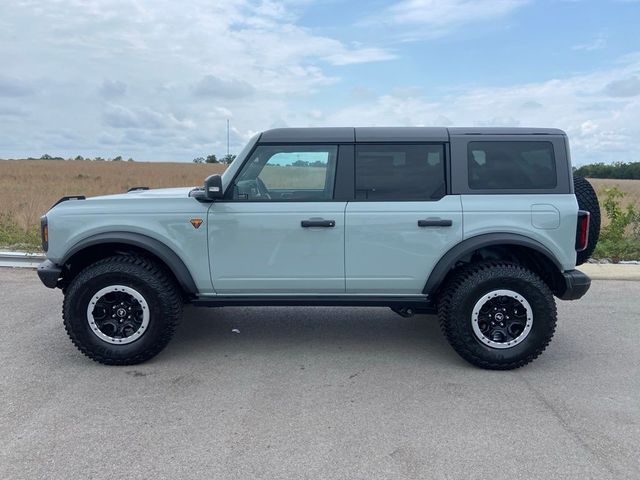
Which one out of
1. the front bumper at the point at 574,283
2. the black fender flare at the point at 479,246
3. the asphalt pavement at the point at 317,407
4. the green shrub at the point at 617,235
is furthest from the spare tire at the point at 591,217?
the green shrub at the point at 617,235

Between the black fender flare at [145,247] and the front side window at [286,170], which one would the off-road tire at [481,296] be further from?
the black fender flare at [145,247]

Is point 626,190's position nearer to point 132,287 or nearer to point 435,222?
point 435,222

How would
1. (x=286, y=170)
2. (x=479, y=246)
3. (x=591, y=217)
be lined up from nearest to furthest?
(x=479, y=246) < (x=286, y=170) < (x=591, y=217)

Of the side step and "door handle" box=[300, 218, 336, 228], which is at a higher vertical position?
"door handle" box=[300, 218, 336, 228]

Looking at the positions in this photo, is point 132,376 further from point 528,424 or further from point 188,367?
point 528,424

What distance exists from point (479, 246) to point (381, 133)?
1194 mm

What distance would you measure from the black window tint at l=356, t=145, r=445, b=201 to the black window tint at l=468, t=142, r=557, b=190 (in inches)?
10.9

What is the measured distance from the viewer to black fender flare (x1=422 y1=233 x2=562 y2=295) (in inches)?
162

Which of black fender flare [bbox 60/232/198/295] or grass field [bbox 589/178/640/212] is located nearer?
black fender flare [bbox 60/232/198/295]

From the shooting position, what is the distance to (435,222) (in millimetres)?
4125

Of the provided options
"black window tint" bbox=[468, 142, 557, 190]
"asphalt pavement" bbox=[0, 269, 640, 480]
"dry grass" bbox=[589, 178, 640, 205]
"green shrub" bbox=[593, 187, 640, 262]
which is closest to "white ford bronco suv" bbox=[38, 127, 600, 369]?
"black window tint" bbox=[468, 142, 557, 190]

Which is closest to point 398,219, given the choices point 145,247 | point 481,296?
point 481,296

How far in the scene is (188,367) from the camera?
14.0 ft

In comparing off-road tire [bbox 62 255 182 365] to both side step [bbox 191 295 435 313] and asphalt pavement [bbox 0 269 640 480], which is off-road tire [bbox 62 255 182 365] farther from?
side step [bbox 191 295 435 313]
